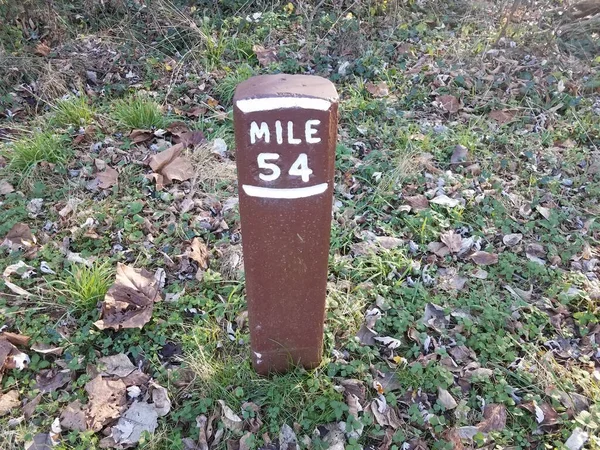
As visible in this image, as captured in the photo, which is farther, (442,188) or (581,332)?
(442,188)

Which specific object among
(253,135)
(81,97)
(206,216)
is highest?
(253,135)

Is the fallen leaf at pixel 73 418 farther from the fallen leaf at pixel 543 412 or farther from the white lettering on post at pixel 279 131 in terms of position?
the fallen leaf at pixel 543 412

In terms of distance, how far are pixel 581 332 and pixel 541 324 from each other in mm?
195

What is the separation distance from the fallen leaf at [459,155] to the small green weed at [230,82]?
2.02 meters

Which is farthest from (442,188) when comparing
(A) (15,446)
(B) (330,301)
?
(A) (15,446)

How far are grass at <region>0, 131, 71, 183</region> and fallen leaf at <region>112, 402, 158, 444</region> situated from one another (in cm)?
212

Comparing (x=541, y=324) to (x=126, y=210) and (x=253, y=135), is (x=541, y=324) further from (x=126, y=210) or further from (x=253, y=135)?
(x=126, y=210)

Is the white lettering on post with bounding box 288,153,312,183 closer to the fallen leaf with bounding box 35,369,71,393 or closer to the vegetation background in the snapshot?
the vegetation background

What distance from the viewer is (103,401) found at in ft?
7.11

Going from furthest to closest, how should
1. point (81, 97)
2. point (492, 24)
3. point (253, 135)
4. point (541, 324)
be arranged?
point (492, 24) → point (81, 97) → point (541, 324) → point (253, 135)

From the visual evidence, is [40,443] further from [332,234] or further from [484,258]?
[484,258]

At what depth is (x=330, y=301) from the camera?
2.61 meters

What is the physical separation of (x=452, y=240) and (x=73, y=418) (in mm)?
2333

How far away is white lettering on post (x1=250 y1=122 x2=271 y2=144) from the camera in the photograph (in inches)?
60.4
